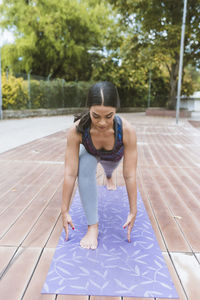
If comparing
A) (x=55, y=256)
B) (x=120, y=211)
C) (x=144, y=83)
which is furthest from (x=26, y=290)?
(x=144, y=83)

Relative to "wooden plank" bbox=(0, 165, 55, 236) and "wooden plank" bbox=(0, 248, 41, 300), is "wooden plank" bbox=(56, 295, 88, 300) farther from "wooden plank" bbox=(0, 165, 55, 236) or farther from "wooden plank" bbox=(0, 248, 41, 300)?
"wooden plank" bbox=(0, 165, 55, 236)

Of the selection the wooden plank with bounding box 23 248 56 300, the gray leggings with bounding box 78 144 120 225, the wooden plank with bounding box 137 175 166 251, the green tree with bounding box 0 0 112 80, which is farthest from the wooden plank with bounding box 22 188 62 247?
the green tree with bounding box 0 0 112 80

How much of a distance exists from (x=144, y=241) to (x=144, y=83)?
2246 centimetres

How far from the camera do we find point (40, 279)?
149cm

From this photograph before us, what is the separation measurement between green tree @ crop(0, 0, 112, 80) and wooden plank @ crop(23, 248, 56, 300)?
16.7 m

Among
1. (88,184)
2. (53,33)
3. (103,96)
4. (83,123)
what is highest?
(53,33)

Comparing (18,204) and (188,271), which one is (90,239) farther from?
(18,204)

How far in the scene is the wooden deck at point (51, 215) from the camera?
1505 millimetres

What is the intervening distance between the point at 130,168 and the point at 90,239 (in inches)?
22.0

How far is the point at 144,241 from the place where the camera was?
1.90 meters

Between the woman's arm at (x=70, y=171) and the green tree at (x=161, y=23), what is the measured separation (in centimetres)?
1408

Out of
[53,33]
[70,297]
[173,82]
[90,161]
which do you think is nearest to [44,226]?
[90,161]

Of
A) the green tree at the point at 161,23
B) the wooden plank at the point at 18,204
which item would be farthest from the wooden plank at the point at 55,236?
the green tree at the point at 161,23

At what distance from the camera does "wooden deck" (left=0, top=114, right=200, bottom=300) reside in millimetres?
1505
